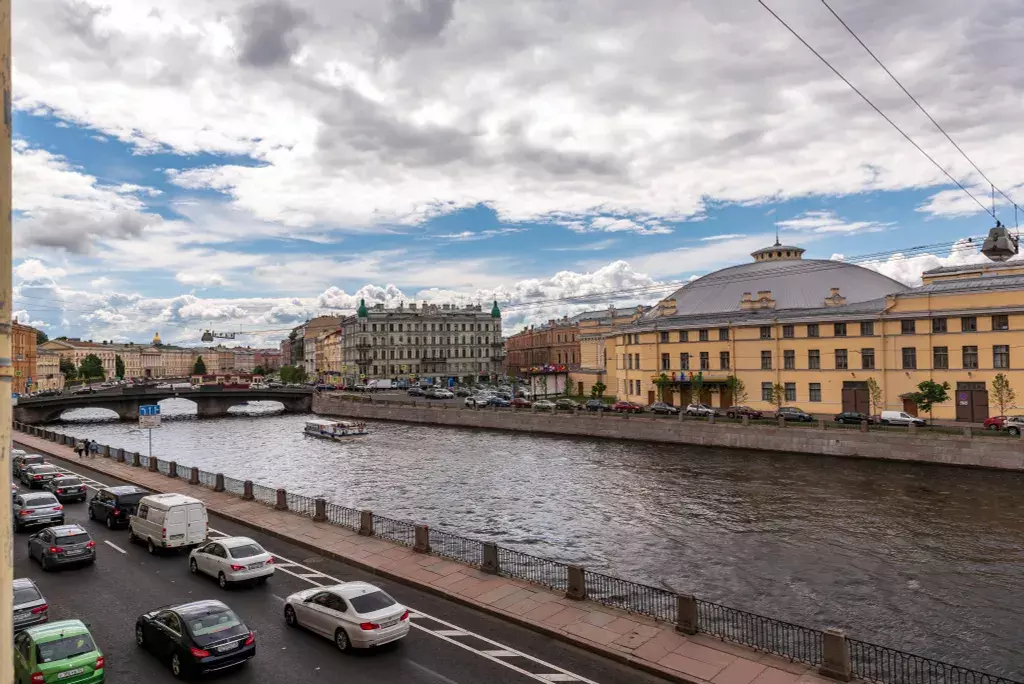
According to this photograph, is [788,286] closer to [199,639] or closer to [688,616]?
[688,616]

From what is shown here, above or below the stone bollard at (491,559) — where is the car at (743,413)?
above

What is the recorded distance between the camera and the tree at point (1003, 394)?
2010 inches

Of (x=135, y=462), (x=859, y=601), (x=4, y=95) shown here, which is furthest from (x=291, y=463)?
(x=4, y=95)

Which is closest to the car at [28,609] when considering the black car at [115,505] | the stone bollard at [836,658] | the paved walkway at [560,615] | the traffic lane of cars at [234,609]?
the traffic lane of cars at [234,609]

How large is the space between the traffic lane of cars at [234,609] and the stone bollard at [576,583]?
4.35 meters

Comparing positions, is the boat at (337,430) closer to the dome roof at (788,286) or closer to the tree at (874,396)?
the dome roof at (788,286)

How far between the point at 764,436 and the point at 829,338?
54.6 ft

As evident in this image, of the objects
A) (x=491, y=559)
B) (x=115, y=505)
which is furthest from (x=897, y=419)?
(x=115, y=505)

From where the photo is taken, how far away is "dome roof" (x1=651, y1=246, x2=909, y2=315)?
72.0 m

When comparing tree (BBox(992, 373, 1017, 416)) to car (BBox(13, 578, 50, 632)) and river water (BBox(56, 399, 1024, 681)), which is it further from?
car (BBox(13, 578, 50, 632))

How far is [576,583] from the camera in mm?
19016

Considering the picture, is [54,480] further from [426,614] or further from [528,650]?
[528,650]

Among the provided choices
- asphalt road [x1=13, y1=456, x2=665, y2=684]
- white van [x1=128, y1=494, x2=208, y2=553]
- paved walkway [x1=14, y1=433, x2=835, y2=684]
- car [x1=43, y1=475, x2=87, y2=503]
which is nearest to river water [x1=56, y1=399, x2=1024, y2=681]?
paved walkway [x1=14, y1=433, x2=835, y2=684]

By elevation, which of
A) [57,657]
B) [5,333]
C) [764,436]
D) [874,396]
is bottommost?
[764,436]
